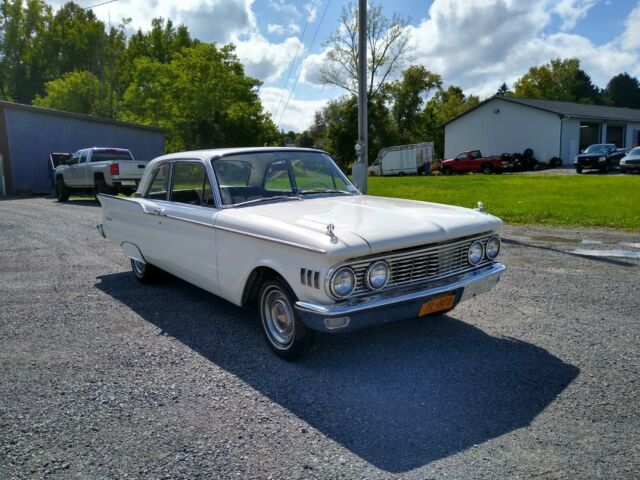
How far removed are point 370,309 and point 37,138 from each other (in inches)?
1121

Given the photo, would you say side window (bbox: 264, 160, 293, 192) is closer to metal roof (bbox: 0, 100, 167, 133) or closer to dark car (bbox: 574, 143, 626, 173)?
metal roof (bbox: 0, 100, 167, 133)

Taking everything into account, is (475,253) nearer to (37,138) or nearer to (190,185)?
(190,185)

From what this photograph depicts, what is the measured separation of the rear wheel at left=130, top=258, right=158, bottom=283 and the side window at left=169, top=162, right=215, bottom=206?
127cm

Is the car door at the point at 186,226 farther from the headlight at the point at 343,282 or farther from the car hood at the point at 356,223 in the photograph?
the headlight at the point at 343,282

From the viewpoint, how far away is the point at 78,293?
613cm

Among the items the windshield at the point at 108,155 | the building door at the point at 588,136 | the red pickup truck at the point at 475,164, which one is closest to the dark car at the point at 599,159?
the red pickup truck at the point at 475,164

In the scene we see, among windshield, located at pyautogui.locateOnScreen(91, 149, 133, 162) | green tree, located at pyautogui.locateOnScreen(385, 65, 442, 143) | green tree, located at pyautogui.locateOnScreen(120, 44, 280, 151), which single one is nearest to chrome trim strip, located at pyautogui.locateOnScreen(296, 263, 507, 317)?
windshield, located at pyautogui.locateOnScreen(91, 149, 133, 162)

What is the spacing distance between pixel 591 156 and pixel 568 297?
25566 millimetres

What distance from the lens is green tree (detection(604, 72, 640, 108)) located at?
88062mm

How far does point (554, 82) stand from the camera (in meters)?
76.2

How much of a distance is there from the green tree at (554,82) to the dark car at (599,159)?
1851 inches

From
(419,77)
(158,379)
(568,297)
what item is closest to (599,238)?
(568,297)

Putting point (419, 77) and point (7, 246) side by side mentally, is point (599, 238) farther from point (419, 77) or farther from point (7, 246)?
point (419, 77)

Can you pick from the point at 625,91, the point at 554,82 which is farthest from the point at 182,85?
the point at 625,91
